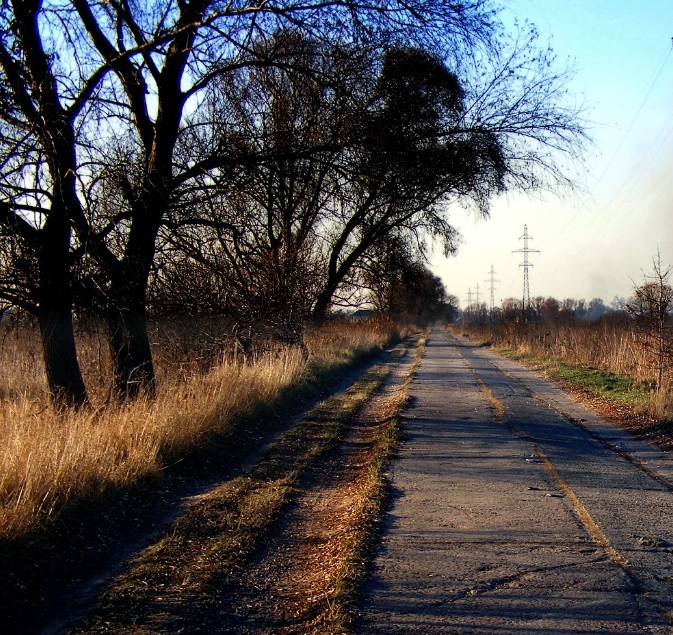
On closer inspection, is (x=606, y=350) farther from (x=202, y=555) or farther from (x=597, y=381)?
(x=202, y=555)

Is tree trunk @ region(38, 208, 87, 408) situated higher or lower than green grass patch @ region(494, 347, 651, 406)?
higher

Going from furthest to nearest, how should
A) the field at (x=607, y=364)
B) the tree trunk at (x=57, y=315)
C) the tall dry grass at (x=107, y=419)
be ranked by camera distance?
the field at (x=607, y=364) < the tree trunk at (x=57, y=315) < the tall dry grass at (x=107, y=419)

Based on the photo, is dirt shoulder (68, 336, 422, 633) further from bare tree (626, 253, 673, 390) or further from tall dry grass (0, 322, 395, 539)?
bare tree (626, 253, 673, 390)

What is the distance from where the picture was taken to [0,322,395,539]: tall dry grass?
608cm

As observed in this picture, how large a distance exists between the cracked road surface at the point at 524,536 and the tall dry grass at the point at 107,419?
8.53 feet

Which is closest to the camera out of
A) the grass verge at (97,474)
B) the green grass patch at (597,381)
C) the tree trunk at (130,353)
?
the grass verge at (97,474)

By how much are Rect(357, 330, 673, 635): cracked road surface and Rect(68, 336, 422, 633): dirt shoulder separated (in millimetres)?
286

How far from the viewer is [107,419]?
823cm

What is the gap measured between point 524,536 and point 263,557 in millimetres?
2093

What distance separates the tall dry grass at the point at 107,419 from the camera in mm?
6082

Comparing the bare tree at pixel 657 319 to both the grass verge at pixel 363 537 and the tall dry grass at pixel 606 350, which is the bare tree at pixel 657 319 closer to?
the tall dry grass at pixel 606 350

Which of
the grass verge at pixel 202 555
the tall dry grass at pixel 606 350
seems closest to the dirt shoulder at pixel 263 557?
the grass verge at pixel 202 555

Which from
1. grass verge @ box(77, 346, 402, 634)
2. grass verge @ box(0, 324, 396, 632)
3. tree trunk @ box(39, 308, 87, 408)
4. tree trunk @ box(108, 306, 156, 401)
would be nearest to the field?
grass verge @ box(0, 324, 396, 632)

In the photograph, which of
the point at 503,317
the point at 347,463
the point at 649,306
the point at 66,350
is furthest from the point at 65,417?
the point at 503,317
